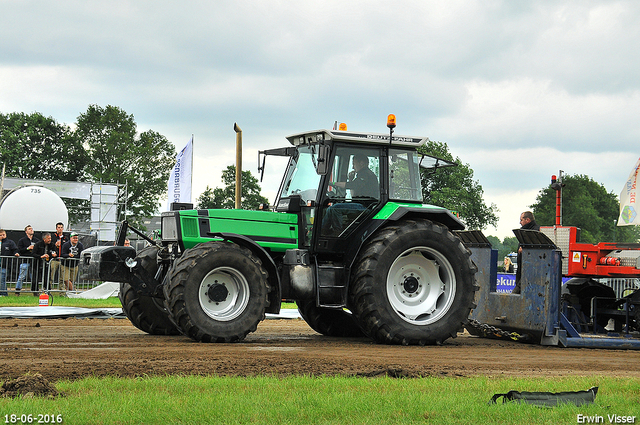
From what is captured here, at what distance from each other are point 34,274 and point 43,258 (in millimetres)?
623

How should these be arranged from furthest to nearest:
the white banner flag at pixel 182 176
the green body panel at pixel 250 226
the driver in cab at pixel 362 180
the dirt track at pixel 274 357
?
the white banner flag at pixel 182 176, the driver in cab at pixel 362 180, the green body panel at pixel 250 226, the dirt track at pixel 274 357

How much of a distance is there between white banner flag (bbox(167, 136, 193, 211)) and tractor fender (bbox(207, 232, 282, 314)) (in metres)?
11.9

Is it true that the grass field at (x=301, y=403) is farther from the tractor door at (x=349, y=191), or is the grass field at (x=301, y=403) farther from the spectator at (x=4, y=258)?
the spectator at (x=4, y=258)

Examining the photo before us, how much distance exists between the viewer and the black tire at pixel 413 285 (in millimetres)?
8945

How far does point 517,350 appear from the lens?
883 centimetres

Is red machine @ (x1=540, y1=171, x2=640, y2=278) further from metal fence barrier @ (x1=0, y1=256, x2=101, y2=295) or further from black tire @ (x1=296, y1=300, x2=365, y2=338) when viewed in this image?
metal fence barrier @ (x1=0, y1=256, x2=101, y2=295)

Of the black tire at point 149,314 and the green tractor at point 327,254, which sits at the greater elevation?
the green tractor at point 327,254

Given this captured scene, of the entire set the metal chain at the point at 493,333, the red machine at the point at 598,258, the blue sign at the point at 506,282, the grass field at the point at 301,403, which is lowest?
the metal chain at the point at 493,333

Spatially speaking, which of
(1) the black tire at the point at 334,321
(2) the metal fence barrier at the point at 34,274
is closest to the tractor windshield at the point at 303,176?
(1) the black tire at the point at 334,321

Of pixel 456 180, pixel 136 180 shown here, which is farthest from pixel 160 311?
pixel 136 180

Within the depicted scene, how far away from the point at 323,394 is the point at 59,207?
29739 mm

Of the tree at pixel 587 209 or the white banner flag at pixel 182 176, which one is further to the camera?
the tree at pixel 587 209

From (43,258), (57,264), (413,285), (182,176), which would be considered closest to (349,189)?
(413,285)

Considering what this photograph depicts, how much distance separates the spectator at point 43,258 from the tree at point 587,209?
208ft
